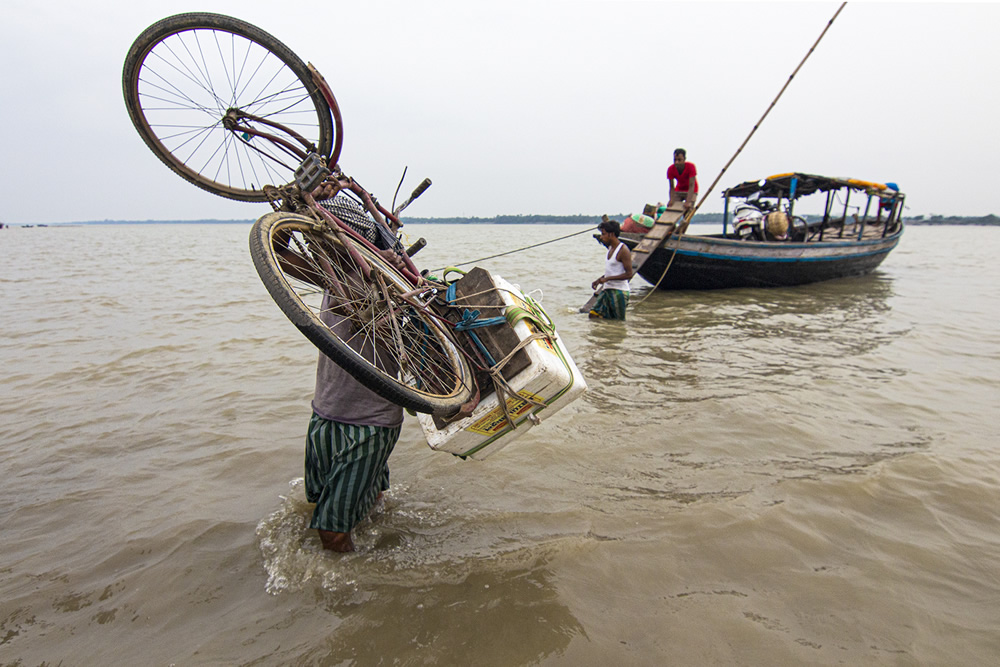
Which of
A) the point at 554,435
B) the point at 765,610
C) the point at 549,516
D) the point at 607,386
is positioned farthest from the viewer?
the point at 607,386

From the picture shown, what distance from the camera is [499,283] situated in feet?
9.03

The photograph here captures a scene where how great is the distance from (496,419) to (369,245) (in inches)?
43.8

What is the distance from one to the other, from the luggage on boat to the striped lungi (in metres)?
0.27

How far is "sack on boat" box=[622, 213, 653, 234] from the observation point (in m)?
12.2

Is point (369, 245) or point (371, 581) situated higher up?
point (369, 245)

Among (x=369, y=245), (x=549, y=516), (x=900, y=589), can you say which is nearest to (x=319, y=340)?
(x=369, y=245)

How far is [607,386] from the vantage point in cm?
546

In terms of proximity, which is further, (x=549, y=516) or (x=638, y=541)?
(x=549, y=516)

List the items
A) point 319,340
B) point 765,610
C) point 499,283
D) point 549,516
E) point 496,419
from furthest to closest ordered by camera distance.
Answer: point 549,516 → point 499,283 → point 496,419 → point 765,610 → point 319,340

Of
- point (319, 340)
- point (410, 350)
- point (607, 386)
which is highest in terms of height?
point (319, 340)

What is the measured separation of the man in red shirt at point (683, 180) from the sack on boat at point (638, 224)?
720 mm

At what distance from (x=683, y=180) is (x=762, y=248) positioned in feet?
8.83

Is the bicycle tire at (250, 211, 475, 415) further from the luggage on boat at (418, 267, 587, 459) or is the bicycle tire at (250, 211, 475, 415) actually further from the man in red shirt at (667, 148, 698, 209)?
the man in red shirt at (667, 148, 698, 209)

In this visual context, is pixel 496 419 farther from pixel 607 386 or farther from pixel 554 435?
pixel 607 386
